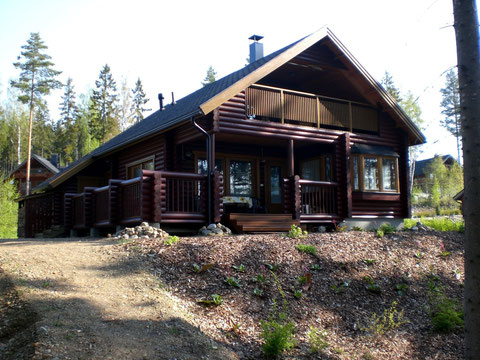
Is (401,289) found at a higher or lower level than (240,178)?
lower

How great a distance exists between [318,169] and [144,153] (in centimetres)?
575

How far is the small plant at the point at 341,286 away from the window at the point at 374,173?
6.75m

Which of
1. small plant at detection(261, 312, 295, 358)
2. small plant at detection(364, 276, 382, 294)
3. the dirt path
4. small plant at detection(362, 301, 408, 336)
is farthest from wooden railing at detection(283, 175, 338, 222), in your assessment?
small plant at detection(261, 312, 295, 358)

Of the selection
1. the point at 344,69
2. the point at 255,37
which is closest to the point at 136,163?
the point at 255,37

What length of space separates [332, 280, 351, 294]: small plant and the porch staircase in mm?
3705

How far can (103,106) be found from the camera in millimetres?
54812

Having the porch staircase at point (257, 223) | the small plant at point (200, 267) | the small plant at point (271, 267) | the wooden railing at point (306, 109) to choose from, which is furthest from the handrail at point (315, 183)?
the small plant at point (200, 267)

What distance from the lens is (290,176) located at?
43.4ft

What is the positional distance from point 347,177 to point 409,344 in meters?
7.74

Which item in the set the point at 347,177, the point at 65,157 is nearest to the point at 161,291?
the point at 347,177

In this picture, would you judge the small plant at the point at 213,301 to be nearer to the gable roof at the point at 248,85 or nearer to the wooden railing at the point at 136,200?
the wooden railing at the point at 136,200

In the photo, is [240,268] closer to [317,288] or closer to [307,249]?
[317,288]

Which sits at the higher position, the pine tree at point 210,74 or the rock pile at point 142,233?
the pine tree at point 210,74

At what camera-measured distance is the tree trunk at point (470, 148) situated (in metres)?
5.06
